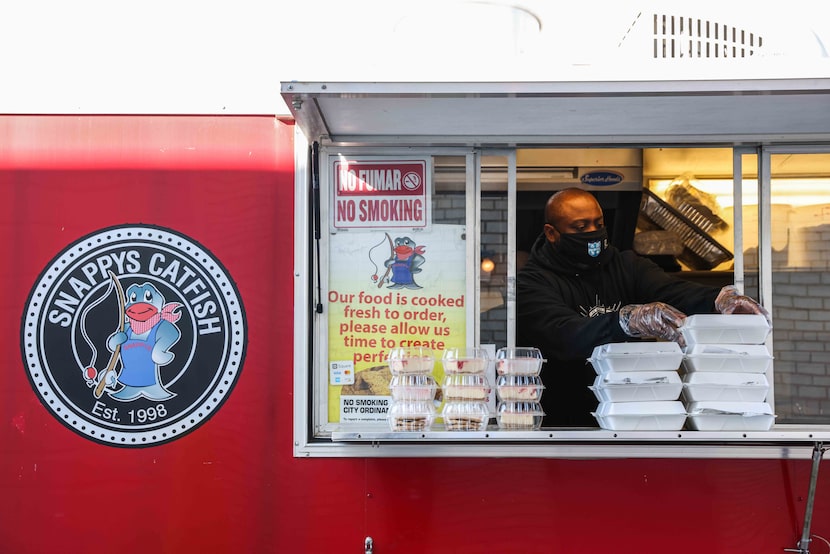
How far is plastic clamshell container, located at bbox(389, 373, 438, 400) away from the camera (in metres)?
2.91

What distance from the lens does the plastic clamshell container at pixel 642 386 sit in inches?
113

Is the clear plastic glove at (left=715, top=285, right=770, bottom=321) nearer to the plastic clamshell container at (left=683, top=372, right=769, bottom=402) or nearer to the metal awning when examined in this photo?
the plastic clamshell container at (left=683, top=372, right=769, bottom=402)

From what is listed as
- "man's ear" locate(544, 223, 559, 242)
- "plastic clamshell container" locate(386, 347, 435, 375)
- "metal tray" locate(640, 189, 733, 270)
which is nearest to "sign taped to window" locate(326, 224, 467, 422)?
"plastic clamshell container" locate(386, 347, 435, 375)

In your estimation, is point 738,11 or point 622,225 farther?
point 622,225

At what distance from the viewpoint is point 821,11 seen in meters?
3.30

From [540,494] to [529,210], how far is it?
2.19 m

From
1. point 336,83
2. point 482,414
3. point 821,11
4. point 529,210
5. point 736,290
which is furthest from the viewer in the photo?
point 529,210

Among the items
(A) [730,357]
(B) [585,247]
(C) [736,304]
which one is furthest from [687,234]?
(A) [730,357]

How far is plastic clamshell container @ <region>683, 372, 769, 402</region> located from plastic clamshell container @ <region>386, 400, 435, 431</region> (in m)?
0.95

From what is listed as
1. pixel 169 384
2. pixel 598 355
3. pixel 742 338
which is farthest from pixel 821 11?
pixel 169 384

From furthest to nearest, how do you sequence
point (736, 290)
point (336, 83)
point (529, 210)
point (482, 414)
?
point (529, 210), point (736, 290), point (482, 414), point (336, 83)

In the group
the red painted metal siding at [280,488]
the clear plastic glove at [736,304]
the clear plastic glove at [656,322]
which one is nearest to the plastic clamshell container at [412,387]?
the red painted metal siding at [280,488]

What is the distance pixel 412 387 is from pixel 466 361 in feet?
0.71

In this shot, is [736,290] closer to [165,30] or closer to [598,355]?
[598,355]
